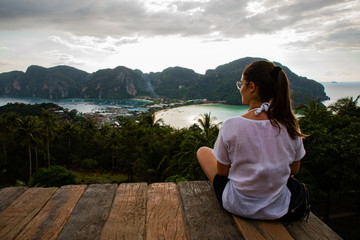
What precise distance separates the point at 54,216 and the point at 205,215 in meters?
0.89

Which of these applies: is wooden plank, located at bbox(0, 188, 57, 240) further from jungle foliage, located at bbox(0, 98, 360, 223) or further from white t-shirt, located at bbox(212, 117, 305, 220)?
jungle foliage, located at bbox(0, 98, 360, 223)

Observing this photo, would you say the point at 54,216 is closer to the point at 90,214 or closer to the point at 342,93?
the point at 90,214

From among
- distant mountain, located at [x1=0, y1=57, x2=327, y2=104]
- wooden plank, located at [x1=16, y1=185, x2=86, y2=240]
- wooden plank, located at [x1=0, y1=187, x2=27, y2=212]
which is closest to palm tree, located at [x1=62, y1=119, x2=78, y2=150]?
wooden plank, located at [x1=0, y1=187, x2=27, y2=212]

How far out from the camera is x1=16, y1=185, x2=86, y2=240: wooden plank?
44.4 inches

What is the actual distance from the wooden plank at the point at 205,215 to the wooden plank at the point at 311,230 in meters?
0.30

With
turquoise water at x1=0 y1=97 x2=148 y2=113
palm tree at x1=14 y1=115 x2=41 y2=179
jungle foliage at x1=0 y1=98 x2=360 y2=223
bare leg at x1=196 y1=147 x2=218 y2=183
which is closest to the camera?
bare leg at x1=196 y1=147 x2=218 y2=183

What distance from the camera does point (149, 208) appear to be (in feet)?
4.46

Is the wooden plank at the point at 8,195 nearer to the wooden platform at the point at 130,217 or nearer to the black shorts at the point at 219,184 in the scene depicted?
the wooden platform at the point at 130,217

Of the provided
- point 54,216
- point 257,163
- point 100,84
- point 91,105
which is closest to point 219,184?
point 257,163

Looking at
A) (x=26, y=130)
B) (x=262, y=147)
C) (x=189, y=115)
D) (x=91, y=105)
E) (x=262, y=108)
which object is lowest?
(x=189, y=115)

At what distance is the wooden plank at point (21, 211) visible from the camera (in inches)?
45.7

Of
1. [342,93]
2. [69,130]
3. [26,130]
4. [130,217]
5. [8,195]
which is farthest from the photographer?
[342,93]

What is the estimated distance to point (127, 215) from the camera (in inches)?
50.8

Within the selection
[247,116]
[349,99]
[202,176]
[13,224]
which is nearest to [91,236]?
[13,224]
